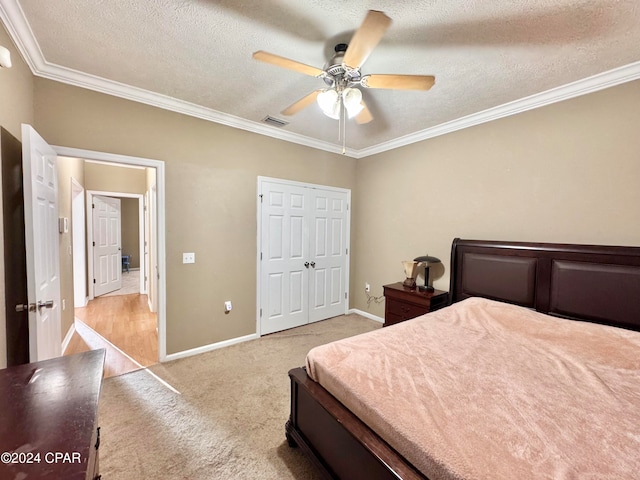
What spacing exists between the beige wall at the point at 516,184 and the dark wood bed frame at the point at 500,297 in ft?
0.66

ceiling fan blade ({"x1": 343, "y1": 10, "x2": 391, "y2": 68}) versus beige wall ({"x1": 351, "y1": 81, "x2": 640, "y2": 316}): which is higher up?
ceiling fan blade ({"x1": 343, "y1": 10, "x2": 391, "y2": 68})

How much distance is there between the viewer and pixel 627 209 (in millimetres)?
2096

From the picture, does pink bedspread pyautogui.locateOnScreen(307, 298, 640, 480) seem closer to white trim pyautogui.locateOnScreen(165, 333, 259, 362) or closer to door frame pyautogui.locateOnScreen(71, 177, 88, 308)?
white trim pyautogui.locateOnScreen(165, 333, 259, 362)

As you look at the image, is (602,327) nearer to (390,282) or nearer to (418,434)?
(418,434)

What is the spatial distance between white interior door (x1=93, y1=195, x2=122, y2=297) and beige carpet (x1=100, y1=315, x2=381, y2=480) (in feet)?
12.9

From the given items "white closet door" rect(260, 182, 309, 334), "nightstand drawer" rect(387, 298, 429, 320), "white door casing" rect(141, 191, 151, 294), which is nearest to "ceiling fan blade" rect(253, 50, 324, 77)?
"white closet door" rect(260, 182, 309, 334)

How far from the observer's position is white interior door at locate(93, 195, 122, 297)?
17.6ft

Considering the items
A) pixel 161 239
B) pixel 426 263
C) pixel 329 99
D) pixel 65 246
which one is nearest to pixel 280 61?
pixel 329 99

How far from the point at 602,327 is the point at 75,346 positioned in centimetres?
511

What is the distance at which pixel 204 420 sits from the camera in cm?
197

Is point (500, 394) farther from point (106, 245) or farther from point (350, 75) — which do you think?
point (106, 245)

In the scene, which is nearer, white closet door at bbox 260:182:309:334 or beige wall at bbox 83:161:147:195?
white closet door at bbox 260:182:309:334

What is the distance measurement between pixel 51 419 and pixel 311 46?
2.32 m

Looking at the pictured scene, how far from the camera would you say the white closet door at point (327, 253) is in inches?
156
